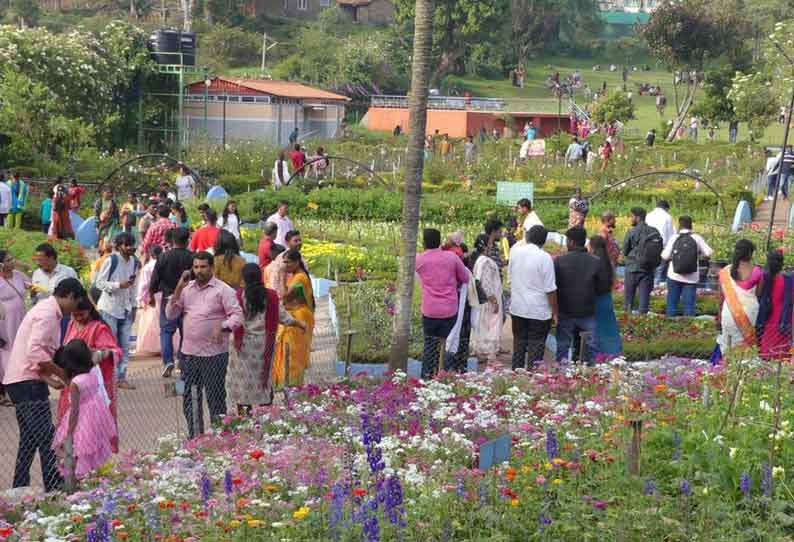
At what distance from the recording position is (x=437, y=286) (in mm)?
11250

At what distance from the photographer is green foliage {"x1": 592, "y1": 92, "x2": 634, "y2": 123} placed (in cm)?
5066

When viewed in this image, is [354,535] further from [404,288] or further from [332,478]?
[404,288]

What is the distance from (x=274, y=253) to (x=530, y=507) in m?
6.58

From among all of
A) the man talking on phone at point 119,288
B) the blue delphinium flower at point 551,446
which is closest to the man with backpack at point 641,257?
the man talking on phone at point 119,288

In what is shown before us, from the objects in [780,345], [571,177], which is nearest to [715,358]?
[780,345]

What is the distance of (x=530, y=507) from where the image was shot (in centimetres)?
670

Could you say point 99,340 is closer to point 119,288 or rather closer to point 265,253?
point 119,288

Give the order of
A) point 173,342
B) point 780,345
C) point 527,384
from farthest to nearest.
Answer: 1. point 173,342
2. point 780,345
3. point 527,384

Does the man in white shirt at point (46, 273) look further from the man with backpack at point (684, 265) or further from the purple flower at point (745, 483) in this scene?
the man with backpack at point (684, 265)

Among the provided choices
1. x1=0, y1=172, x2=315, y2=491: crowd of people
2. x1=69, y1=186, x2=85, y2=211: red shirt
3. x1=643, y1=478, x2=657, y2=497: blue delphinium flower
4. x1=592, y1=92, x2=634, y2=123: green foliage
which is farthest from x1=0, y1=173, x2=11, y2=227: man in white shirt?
x1=592, y1=92, x2=634, y2=123: green foliage

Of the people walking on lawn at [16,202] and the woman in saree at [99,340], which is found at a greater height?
the woman in saree at [99,340]

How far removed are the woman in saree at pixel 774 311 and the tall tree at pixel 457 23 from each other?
5779cm

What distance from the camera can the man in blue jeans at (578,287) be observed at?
1126cm

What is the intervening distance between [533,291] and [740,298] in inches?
65.7
